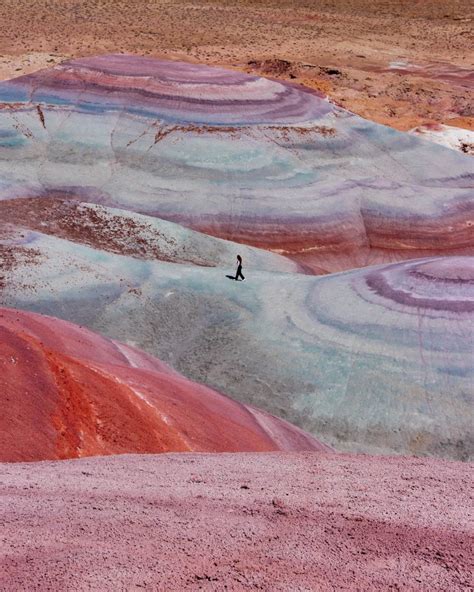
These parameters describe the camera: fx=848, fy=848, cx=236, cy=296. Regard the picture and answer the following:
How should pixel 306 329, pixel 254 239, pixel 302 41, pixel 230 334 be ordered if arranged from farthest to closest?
1. pixel 302 41
2. pixel 254 239
3. pixel 230 334
4. pixel 306 329

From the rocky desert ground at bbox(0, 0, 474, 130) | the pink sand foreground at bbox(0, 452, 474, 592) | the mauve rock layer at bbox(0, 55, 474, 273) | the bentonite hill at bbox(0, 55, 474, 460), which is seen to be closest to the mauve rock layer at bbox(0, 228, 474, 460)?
the bentonite hill at bbox(0, 55, 474, 460)

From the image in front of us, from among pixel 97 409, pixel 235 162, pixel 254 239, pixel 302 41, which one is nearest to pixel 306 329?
pixel 97 409

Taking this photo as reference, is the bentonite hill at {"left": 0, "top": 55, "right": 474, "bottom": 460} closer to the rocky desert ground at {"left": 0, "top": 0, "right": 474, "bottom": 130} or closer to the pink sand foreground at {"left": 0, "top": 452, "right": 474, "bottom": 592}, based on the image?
the pink sand foreground at {"left": 0, "top": 452, "right": 474, "bottom": 592}

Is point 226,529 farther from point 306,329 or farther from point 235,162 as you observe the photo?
point 235,162

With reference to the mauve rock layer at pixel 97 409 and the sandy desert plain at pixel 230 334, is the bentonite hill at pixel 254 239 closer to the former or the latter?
the sandy desert plain at pixel 230 334

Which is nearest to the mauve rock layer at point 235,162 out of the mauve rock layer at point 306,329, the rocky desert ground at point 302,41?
the mauve rock layer at point 306,329

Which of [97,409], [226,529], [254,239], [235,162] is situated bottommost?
[254,239]

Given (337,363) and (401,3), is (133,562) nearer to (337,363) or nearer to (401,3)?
(337,363)
